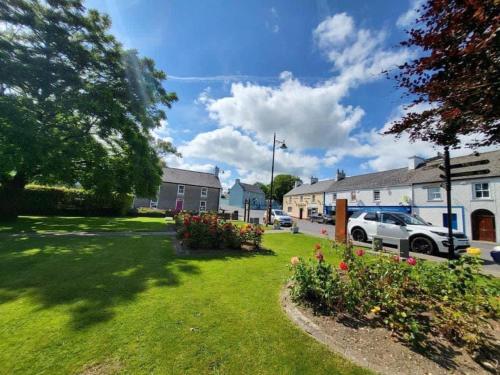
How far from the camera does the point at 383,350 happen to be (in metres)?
2.73

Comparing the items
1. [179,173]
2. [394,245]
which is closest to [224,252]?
[394,245]

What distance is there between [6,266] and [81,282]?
2810mm

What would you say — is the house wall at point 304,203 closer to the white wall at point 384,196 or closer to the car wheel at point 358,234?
the white wall at point 384,196

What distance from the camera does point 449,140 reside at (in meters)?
4.52

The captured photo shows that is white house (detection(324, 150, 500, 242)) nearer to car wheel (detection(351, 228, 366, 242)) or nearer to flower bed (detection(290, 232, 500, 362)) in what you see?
car wheel (detection(351, 228, 366, 242))

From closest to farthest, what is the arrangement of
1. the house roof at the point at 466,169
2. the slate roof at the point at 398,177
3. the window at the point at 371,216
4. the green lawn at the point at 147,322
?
1. the green lawn at the point at 147,322
2. the window at the point at 371,216
3. the house roof at the point at 466,169
4. the slate roof at the point at 398,177

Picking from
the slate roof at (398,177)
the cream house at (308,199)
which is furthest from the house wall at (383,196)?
the cream house at (308,199)

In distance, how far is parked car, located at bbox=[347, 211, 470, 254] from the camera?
9.04m

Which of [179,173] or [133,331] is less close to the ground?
[179,173]

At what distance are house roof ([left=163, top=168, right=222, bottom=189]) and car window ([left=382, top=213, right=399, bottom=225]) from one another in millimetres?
31841

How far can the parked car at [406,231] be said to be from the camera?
904cm

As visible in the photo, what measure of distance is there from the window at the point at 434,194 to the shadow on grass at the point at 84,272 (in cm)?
2697

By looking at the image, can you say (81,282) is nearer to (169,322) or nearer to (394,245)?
(169,322)

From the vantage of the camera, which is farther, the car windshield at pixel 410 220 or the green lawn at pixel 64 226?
the green lawn at pixel 64 226
